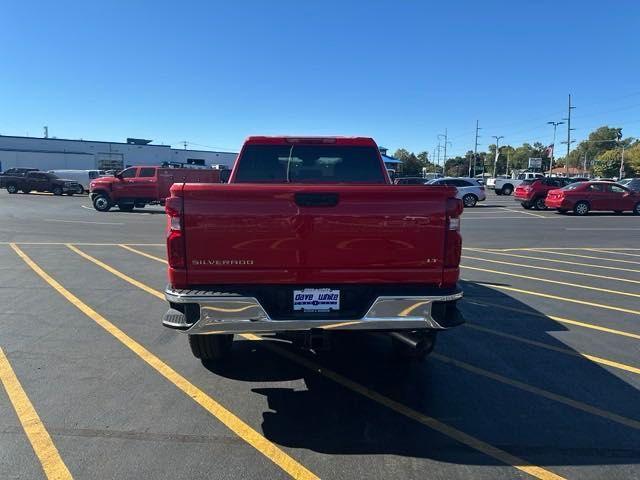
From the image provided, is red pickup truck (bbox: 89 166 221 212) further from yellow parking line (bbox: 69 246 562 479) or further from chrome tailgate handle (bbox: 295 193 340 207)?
chrome tailgate handle (bbox: 295 193 340 207)

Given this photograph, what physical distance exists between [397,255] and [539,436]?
1637mm

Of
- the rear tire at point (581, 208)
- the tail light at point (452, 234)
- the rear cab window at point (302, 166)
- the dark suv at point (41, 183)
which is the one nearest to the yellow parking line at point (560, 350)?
the rear cab window at point (302, 166)

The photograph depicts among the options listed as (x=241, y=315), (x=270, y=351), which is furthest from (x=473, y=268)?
(x=241, y=315)

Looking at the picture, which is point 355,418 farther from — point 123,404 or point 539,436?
point 123,404

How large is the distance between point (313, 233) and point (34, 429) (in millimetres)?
2436

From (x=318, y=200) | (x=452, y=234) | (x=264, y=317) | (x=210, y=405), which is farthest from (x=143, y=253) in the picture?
(x=452, y=234)

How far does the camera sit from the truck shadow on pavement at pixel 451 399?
3.41m

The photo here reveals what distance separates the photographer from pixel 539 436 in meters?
3.56

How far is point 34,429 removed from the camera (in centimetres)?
356

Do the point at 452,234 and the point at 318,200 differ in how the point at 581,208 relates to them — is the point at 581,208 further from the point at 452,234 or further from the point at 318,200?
the point at 318,200

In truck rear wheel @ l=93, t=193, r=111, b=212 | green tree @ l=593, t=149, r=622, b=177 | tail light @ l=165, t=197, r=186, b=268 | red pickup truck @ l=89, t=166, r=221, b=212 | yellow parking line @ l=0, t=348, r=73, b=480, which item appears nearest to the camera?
yellow parking line @ l=0, t=348, r=73, b=480

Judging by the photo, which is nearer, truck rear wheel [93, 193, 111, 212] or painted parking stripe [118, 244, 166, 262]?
painted parking stripe [118, 244, 166, 262]

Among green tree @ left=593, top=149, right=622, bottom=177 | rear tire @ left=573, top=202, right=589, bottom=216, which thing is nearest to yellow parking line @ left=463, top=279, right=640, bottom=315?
rear tire @ left=573, top=202, right=589, bottom=216

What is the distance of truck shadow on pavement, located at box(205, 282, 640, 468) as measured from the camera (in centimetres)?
341
